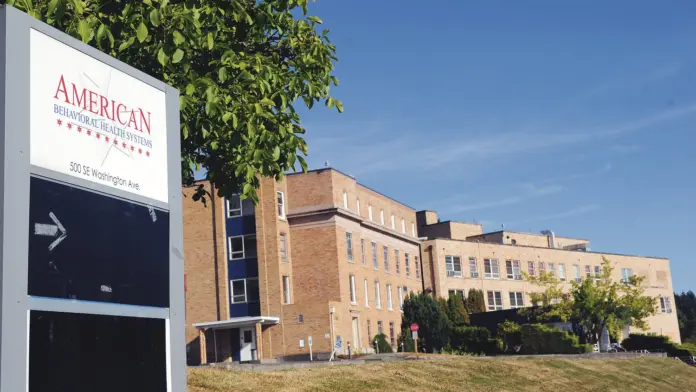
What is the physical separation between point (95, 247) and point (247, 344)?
1941 inches

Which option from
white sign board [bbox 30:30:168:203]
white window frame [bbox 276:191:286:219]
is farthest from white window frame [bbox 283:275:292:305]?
white sign board [bbox 30:30:168:203]

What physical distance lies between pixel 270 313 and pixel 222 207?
25.3 feet

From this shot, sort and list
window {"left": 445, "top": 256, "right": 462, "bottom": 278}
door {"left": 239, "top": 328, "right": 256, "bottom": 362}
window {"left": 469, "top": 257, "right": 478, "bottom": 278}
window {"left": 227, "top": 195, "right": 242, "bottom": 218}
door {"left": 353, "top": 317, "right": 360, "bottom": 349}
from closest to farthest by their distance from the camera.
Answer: door {"left": 239, "top": 328, "right": 256, "bottom": 362}, window {"left": 227, "top": 195, "right": 242, "bottom": 218}, door {"left": 353, "top": 317, "right": 360, "bottom": 349}, window {"left": 445, "top": 256, "right": 462, "bottom": 278}, window {"left": 469, "top": 257, "right": 478, "bottom": 278}

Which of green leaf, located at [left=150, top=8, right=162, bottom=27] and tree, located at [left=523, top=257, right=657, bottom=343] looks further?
tree, located at [left=523, top=257, right=657, bottom=343]

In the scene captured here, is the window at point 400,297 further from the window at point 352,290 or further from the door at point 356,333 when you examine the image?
the window at point 352,290

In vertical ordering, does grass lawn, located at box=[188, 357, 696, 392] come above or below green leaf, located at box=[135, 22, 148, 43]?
below

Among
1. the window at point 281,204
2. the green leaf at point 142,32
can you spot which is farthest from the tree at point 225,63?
the window at point 281,204

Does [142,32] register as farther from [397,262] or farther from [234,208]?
[397,262]

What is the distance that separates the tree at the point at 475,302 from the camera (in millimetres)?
73250

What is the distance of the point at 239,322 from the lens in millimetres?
54094

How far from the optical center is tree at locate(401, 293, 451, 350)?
64.6m

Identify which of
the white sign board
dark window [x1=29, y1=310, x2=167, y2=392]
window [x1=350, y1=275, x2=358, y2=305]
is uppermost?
window [x1=350, y1=275, x2=358, y2=305]

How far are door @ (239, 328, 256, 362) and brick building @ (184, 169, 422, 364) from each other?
6cm

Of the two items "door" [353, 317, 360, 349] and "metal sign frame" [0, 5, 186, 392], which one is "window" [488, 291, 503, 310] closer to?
"door" [353, 317, 360, 349]
